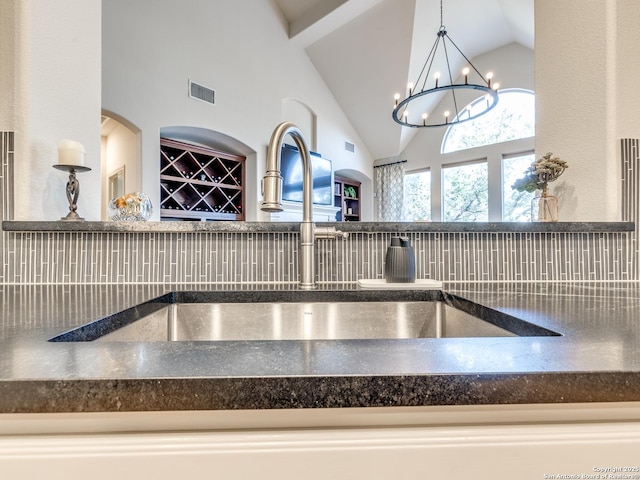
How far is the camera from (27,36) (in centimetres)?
97

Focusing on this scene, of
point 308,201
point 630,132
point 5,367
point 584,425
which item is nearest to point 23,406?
point 5,367

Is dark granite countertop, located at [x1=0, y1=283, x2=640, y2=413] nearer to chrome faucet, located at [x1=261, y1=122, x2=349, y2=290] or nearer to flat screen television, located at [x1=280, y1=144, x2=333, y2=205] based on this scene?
chrome faucet, located at [x1=261, y1=122, x2=349, y2=290]

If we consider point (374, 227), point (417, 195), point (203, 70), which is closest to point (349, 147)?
point (417, 195)

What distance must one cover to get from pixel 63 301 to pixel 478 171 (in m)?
5.55

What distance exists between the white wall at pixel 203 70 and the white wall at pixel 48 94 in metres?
1.87

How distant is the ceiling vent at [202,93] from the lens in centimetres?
330

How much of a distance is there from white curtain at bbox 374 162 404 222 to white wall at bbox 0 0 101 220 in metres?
5.01

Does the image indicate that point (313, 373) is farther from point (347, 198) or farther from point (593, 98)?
point (347, 198)

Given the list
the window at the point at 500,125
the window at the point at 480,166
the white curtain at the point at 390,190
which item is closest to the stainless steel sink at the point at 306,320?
the window at the point at 480,166

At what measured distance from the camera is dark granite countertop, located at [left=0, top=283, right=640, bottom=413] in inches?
11.1

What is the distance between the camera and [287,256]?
99cm

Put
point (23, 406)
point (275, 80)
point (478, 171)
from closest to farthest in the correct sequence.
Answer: point (23, 406)
point (275, 80)
point (478, 171)

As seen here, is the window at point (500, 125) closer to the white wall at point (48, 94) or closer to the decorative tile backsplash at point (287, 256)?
the decorative tile backsplash at point (287, 256)

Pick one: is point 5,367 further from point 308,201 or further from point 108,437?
point 308,201
